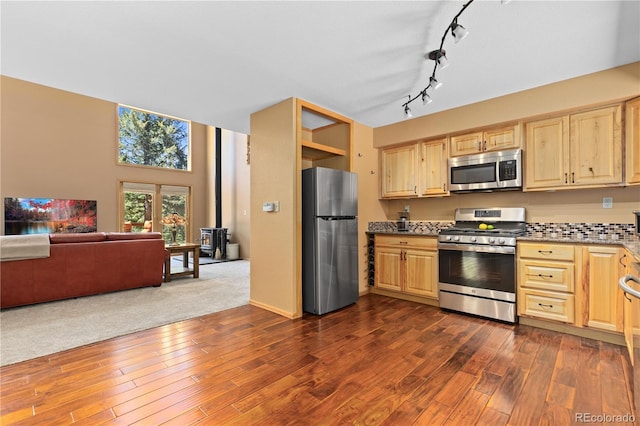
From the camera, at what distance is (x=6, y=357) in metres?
2.38

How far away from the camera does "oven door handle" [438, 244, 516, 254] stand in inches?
124

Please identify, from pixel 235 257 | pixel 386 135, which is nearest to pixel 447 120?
pixel 386 135

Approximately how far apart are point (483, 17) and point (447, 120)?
1.83m

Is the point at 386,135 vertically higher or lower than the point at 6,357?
higher

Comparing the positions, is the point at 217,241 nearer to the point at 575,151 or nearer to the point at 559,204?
the point at 559,204

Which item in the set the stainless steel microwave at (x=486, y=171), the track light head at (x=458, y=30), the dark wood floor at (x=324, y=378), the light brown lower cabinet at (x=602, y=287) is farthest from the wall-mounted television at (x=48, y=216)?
the light brown lower cabinet at (x=602, y=287)

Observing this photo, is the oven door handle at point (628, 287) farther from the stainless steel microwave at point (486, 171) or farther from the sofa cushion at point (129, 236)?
the sofa cushion at point (129, 236)

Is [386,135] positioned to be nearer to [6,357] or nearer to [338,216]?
[338,216]

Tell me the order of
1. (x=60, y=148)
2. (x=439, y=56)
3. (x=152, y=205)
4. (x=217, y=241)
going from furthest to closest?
(x=152, y=205) → (x=217, y=241) → (x=60, y=148) → (x=439, y=56)

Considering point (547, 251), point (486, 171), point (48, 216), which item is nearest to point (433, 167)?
point (486, 171)

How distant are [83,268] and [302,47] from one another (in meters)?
4.05

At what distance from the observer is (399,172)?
4410 mm

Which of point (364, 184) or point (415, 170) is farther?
point (364, 184)

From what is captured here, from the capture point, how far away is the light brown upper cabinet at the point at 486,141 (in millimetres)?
3410
